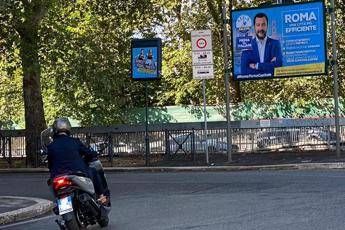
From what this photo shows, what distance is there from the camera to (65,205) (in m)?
8.43

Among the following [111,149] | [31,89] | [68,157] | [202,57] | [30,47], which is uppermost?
[30,47]

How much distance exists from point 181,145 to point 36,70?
5.79 m

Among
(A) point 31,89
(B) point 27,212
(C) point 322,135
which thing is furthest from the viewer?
(A) point 31,89

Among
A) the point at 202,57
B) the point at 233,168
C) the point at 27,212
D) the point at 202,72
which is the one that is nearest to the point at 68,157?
the point at 27,212

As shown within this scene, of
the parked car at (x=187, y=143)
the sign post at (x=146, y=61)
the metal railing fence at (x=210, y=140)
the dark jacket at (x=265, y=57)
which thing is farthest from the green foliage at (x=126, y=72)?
the dark jacket at (x=265, y=57)

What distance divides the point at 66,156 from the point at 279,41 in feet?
45.3

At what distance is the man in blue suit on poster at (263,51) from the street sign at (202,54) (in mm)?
1506

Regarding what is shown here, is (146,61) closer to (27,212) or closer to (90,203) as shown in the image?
(27,212)

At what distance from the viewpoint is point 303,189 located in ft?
42.0

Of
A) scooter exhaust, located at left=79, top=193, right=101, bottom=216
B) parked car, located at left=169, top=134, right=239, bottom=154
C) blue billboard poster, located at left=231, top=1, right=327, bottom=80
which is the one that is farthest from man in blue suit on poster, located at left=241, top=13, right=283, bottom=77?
scooter exhaust, located at left=79, top=193, right=101, bottom=216

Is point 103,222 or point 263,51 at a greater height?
point 263,51

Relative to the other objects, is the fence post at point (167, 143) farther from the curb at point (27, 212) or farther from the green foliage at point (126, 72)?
the curb at point (27, 212)

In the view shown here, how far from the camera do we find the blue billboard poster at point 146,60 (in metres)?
21.8

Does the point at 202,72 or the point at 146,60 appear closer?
the point at 202,72
